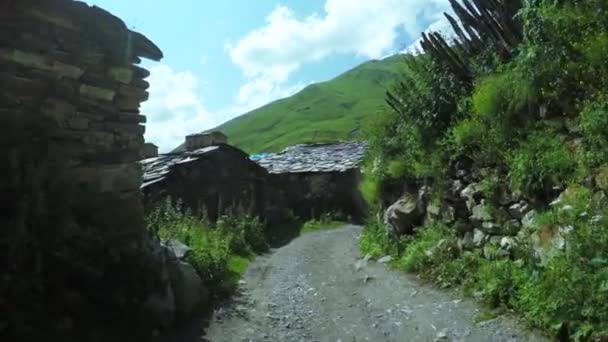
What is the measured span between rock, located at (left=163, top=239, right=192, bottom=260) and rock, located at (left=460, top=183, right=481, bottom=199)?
4.18 meters

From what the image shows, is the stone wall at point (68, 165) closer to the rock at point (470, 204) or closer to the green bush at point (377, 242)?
the rock at point (470, 204)

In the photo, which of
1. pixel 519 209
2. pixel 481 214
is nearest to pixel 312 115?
pixel 481 214

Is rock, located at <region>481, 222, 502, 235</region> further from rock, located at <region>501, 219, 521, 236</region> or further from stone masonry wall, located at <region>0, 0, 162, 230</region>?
stone masonry wall, located at <region>0, 0, 162, 230</region>

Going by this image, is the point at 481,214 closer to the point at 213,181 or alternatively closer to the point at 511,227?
the point at 511,227

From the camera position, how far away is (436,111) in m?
9.08

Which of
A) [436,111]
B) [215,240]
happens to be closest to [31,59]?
[215,240]

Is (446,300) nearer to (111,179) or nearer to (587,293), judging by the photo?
(587,293)

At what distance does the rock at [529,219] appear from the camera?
600 cm

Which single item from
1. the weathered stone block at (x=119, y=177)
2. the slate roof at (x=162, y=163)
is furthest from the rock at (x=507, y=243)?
the slate roof at (x=162, y=163)

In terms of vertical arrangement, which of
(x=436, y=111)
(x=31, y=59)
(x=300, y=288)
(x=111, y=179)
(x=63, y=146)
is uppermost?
(x=31, y=59)

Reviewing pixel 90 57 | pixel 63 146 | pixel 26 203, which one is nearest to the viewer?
pixel 26 203

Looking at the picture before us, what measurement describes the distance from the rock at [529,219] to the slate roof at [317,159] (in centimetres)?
1647

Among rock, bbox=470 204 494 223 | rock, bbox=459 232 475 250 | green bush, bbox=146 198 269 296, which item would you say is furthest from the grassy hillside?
rock, bbox=470 204 494 223

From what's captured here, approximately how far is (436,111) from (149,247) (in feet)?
17.8
